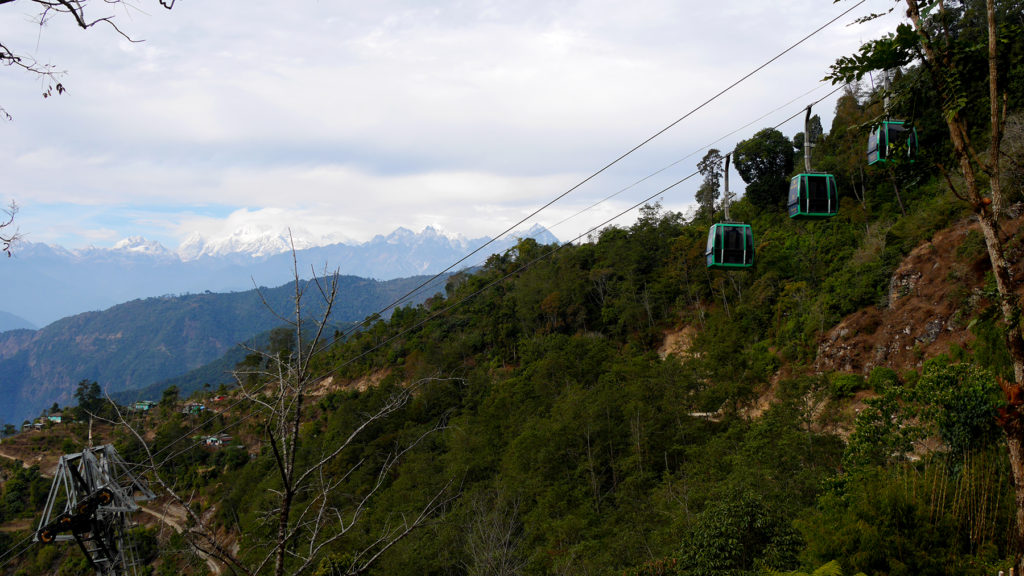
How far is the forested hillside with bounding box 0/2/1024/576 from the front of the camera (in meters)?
5.96

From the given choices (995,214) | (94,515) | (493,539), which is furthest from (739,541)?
(94,515)

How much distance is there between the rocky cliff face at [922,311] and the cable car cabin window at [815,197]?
11.8 m

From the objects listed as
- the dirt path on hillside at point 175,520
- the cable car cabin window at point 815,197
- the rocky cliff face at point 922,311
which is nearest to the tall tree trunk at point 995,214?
the cable car cabin window at point 815,197

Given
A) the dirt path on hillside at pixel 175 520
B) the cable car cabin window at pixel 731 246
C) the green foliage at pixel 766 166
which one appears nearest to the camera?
the dirt path on hillside at pixel 175 520

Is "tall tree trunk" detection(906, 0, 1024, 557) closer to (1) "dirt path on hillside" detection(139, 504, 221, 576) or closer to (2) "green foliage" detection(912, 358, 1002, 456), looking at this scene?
(2) "green foliage" detection(912, 358, 1002, 456)

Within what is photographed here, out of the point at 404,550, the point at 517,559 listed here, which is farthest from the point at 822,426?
the point at 404,550

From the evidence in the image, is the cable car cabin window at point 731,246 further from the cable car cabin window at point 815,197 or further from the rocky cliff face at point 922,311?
the rocky cliff face at point 922,311

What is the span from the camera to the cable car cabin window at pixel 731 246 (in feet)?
34.5

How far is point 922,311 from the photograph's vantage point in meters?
19.7

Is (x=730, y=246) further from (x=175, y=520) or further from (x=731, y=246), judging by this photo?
(x=175, y=520)

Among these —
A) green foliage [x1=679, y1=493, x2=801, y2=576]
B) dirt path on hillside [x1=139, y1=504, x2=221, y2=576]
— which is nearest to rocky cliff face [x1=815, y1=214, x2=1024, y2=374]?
green foliage [x1=679, y1=493, x2=801, y2=576]

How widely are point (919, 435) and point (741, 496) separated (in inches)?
156

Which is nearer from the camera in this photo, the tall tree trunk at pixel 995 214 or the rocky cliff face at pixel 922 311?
the tall tree trunk at pixel 995 214

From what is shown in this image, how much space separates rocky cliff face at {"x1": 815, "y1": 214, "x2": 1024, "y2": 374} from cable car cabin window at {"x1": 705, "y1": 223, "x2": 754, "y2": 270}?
11923 mm
